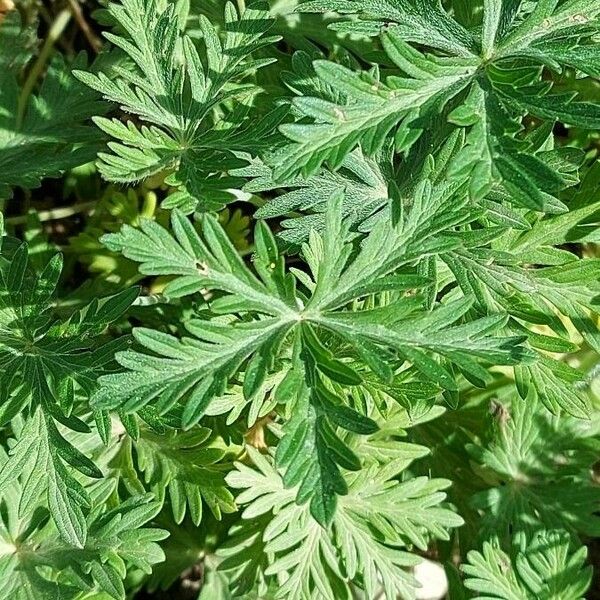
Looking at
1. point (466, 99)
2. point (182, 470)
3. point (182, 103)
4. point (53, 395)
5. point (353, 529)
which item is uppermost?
point (466, 99)

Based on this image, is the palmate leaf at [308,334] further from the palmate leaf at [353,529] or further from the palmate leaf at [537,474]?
the palmate leaf at [537,474]

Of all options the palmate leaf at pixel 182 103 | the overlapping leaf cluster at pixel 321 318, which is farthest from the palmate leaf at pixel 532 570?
the palmate leaf at pixel 182 103

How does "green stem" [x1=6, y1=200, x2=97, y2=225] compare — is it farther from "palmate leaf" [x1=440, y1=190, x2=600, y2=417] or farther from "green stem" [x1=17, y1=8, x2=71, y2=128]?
"palmate leaf" [x1=440, y1=190, x2=600, y2=417]

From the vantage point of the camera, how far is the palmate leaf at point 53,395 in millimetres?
1757

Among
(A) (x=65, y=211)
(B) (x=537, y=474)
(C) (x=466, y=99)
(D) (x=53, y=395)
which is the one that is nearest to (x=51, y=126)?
(A) (x=65, y=211)

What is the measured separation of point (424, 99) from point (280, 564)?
115 cm

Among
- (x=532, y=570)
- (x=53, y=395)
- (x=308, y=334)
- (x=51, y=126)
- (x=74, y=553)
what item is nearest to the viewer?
(x=308, y=334)

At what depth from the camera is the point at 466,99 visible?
1574 mm

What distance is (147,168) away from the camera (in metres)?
1.88

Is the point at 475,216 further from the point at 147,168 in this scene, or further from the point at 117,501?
the point at 117,501

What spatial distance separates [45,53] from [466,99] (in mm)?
1800

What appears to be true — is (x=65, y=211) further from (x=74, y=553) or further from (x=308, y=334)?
(x=308, y=334)

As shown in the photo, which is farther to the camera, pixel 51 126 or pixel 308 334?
pixel 51 126

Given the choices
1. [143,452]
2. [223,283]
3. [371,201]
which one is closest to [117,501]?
[143,452]
